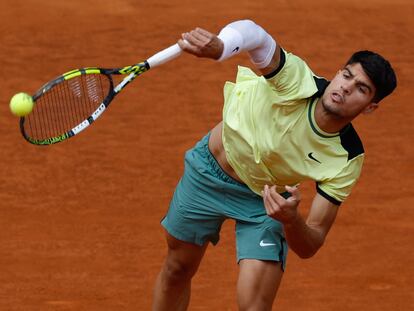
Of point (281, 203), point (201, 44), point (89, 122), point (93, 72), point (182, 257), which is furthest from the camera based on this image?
point (182, 257)

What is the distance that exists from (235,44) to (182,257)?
1.70m

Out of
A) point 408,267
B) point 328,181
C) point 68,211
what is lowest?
point 408,267

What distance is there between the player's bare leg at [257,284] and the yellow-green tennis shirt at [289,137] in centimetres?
48

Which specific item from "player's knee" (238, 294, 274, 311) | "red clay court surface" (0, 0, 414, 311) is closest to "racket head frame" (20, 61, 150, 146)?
A: "player's knee" (238, 294, 274, 311)

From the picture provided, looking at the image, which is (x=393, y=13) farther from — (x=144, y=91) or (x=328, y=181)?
(x=328, y=181)

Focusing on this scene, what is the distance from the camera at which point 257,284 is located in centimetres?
704

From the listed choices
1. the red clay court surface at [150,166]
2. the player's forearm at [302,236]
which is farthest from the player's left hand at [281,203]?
the red clay court surface at [150,166]

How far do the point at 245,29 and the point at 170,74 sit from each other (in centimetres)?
551

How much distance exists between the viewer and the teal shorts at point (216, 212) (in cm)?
716

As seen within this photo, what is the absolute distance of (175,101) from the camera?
11.4m

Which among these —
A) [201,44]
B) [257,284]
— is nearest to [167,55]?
Result: [201,44]

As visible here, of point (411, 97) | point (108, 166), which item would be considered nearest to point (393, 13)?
point (411, 97)

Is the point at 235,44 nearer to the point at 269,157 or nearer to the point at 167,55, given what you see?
the point at 167,55

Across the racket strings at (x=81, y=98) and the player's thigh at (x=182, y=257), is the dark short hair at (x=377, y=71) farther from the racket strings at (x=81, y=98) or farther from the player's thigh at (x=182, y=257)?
the player's thigh at (x=182, y=257)
